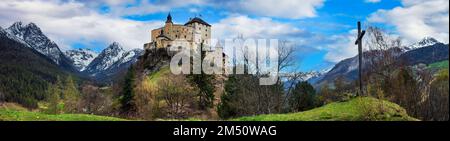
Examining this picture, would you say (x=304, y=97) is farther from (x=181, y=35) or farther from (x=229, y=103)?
(x=181, y=35)

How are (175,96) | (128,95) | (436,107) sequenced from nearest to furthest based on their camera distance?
(436,107) → (175,96) → (128,95)

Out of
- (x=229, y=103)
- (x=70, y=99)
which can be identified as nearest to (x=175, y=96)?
(x=229, y=103)

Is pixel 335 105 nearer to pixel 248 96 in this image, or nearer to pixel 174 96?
pixel 248 96

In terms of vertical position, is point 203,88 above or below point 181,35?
below

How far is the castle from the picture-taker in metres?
138

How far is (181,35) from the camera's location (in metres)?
144

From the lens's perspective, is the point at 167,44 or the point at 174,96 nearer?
the point at 174,96

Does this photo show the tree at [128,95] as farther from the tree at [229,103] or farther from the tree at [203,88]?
the tree at [229,103]

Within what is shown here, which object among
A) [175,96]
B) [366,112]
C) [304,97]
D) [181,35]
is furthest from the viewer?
[181,35]

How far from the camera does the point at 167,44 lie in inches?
5413

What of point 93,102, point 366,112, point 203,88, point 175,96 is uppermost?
point 366,112

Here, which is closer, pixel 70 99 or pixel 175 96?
pixel 175 96
